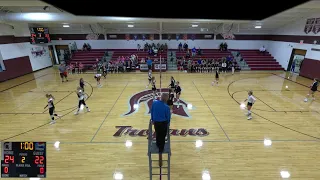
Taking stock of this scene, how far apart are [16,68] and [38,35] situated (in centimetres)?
443

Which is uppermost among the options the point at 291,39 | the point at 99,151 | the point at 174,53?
the point at 291,39

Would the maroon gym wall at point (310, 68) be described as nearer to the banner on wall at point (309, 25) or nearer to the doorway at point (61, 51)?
the banner on wall at point (309, 25)

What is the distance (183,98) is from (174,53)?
1333 centimetres

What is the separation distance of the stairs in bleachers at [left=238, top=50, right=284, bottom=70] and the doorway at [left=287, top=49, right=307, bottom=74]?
1.25 meters

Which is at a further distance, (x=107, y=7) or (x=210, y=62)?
(x=210, y=62)

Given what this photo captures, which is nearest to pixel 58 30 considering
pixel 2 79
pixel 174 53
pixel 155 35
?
pixel 2 79

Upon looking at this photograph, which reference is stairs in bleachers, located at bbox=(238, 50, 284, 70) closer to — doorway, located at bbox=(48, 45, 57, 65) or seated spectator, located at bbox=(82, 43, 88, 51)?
seated spectator, located at bbox=(82, 43, 88, 51)

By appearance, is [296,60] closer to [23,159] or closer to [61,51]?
[23,159]

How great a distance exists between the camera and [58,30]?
78.6ft

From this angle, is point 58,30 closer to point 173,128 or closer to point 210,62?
point 210,62

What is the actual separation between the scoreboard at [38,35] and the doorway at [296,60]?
26.6 m

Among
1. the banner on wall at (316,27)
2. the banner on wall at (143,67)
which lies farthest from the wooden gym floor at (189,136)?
the banner on wall at (143,67)

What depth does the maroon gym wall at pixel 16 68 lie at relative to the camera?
696 inches

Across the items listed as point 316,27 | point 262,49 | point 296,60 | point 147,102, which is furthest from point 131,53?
point 316,27
